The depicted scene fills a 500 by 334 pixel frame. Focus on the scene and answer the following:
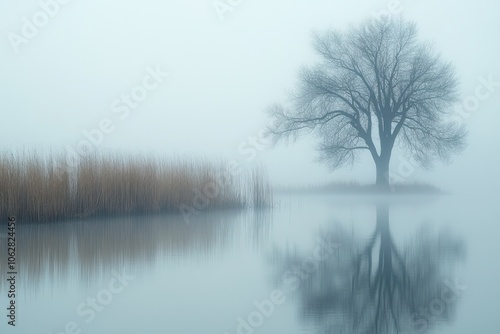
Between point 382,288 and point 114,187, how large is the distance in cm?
767

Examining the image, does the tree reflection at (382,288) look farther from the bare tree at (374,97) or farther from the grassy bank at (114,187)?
the bare tree at (374,97)

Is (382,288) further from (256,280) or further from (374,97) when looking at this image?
(374,97)

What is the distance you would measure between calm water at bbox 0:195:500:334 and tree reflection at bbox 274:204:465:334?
0.01 m

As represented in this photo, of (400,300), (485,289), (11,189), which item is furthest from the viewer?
(11,189)

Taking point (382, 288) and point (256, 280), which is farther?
point (256, 280)

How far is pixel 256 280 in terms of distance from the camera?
597 centimetres

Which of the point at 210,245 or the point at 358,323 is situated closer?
the point at 358,323

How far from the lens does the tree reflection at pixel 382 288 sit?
441 cm

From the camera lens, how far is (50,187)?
35.1 feet

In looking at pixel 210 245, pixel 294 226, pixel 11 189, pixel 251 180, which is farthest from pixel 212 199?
pixel 210 245

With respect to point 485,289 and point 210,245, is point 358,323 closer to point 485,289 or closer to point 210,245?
point 485,289

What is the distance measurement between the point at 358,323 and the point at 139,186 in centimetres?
880

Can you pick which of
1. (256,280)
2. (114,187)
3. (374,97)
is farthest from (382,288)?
(374,97)

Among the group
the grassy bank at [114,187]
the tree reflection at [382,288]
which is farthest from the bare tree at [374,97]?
the tree reflection at [382,288]
